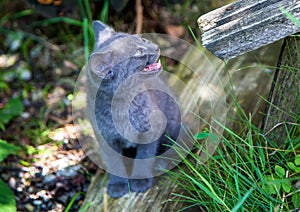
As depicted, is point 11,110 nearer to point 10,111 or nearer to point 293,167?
point 10,111

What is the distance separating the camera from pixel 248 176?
74.4 inches

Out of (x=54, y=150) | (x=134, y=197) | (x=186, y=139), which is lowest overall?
(x=54, y=150)

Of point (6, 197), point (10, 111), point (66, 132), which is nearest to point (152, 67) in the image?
point (6, 197)

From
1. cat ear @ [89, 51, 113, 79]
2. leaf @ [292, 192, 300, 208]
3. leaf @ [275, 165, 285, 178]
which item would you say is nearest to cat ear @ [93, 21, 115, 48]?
cat ear @ [89, 51, 113, 79]

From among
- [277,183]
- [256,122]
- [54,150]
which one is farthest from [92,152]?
[277,183]

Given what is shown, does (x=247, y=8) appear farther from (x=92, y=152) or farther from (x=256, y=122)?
(x=92, y=152)

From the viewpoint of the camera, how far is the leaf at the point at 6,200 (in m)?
2.08

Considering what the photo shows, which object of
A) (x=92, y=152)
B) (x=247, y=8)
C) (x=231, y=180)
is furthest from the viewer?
(x=92, y=152)

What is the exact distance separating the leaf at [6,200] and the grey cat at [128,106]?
1.36ft

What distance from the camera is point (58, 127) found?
114 inches

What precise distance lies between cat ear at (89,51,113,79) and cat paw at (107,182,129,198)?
53cm

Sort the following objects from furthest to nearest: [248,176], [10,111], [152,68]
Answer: [10,111], [152,68], [248,176]

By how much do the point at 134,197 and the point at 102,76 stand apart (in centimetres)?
56

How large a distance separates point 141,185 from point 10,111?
104 cm
